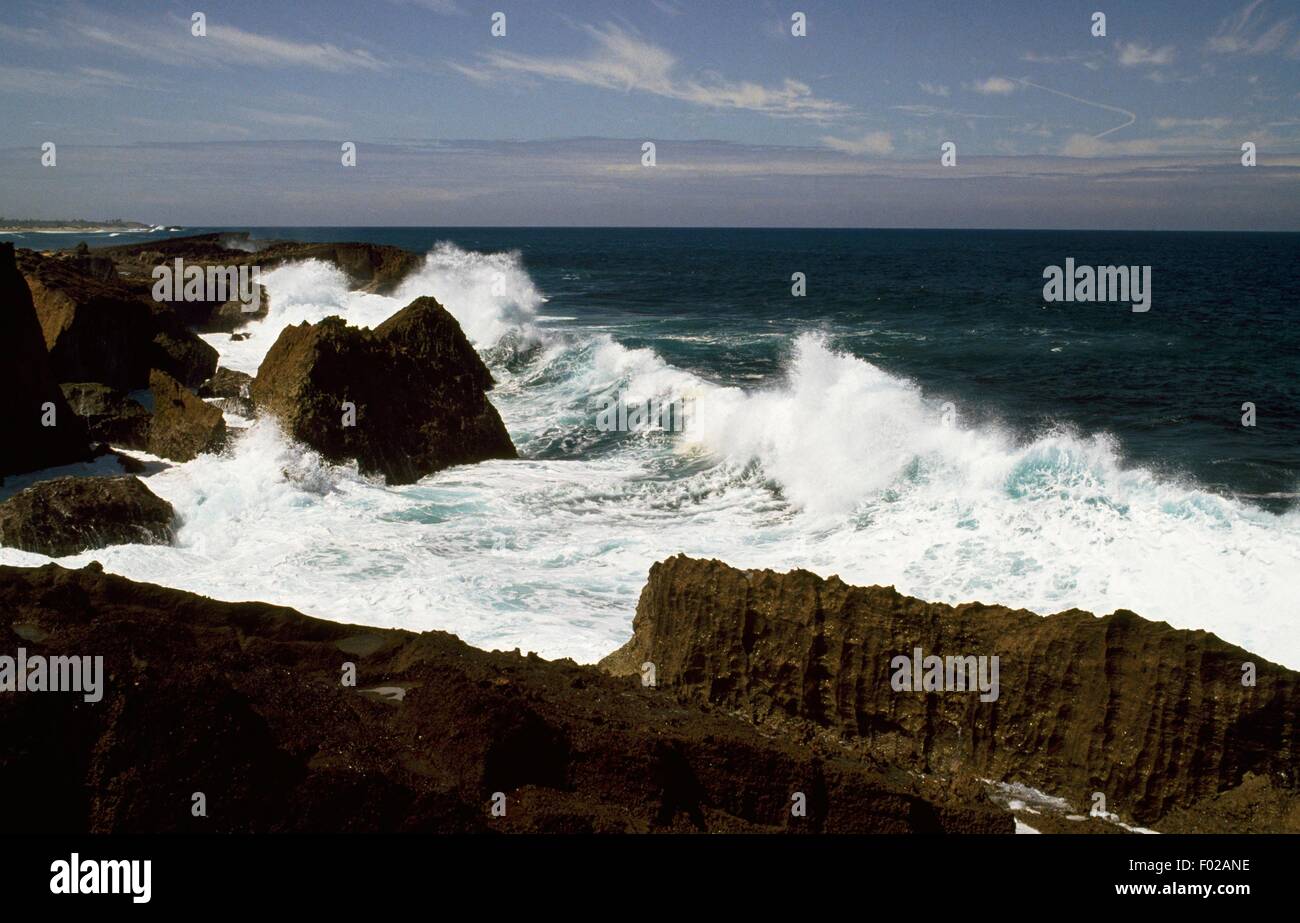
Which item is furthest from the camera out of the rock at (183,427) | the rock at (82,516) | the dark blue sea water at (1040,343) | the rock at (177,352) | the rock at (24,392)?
the rock at (177,352)

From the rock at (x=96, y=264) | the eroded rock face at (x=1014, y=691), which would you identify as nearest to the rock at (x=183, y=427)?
the eroded rock face at (x=1014, y=691)

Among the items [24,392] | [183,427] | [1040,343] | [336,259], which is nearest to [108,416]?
[183,427]

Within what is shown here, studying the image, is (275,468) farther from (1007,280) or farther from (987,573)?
(1007,280)

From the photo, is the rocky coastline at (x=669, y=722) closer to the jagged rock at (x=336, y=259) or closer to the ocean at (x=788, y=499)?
the ocean at (x=788, y=499)

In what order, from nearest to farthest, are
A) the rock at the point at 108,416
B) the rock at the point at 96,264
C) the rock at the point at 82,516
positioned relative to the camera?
the rock at the point at 82,516
the rock at the point at 108,416
the rock at the point at 96,264

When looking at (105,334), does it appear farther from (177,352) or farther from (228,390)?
(228,390)

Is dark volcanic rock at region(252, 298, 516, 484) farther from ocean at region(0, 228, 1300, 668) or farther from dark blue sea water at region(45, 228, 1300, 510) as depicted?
dark blue sea water at region(45, 228, 1300, 510)
